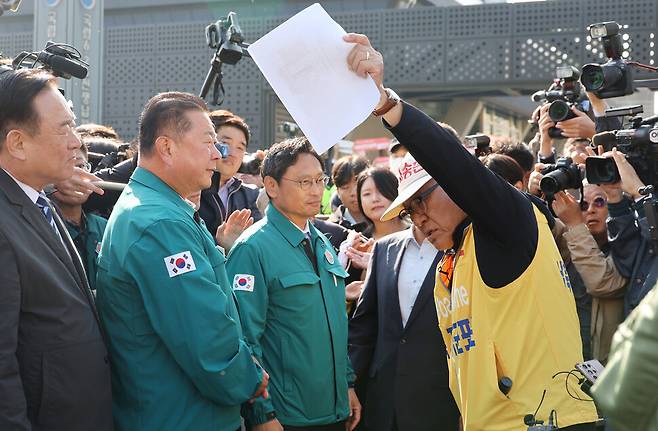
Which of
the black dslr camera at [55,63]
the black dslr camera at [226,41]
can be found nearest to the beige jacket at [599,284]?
the black dslr camera at [226,41]

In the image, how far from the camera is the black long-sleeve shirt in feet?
5.87

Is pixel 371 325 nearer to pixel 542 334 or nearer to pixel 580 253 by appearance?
pixel 580 253

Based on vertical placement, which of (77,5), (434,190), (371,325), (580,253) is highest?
(77,5)

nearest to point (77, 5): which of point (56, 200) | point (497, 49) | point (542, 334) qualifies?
point (56, 200)

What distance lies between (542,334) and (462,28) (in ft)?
39.8

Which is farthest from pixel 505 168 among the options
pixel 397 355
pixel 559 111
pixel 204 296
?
pixel 204 296

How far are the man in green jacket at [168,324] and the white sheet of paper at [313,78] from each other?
21.6 inches

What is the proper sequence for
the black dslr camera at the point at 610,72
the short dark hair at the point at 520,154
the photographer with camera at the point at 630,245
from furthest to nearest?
the short dark hair at the point at 520,154
the photographer with camera at the point at 630,245
the black dslr camera at the point at 610,72

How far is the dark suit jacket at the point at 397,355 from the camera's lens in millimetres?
2982

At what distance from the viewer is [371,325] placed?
3.30 meters

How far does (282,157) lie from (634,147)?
51.3 inches

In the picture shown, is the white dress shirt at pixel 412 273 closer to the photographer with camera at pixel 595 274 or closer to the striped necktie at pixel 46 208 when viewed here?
the photographer with camera at pixel 595 274

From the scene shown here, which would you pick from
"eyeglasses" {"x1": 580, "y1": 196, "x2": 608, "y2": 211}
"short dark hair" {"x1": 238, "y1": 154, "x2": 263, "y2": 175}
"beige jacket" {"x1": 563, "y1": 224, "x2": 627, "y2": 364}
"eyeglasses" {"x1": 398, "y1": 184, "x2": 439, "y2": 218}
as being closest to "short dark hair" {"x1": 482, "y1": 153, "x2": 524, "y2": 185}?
"beige jacket" {"x1": 563, "y1": 224, "x2": 627, "y2": 364}

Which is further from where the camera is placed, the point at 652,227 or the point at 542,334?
the point at 652,227
